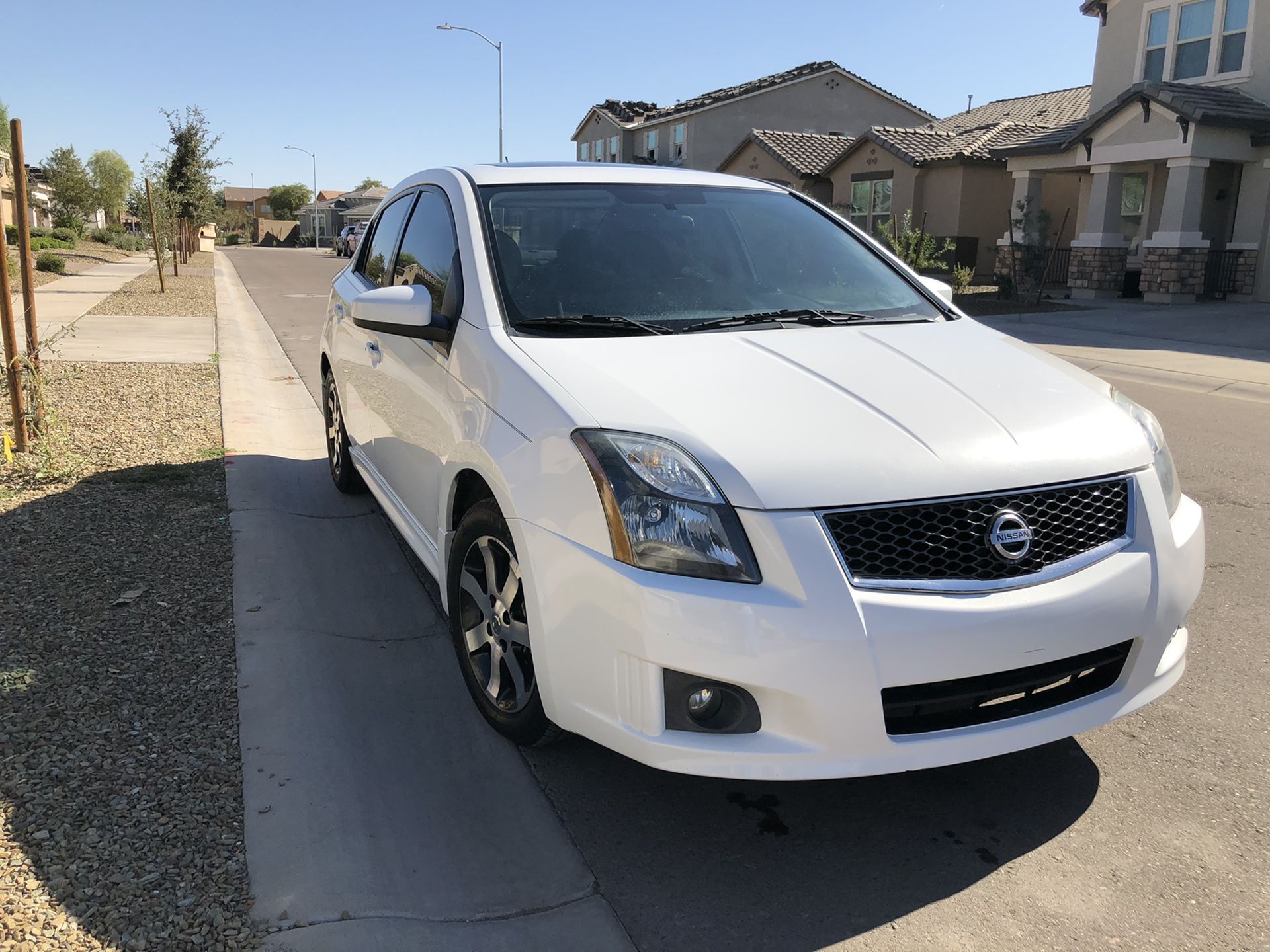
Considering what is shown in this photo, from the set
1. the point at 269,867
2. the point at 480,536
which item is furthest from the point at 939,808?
the point at 269,867

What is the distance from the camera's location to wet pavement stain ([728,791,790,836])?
2809mm

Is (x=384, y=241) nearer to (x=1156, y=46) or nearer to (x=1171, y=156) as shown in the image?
(x=1171, y=156)

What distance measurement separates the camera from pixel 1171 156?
19.9 metres

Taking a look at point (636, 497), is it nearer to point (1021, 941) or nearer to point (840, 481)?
point (840, 481)

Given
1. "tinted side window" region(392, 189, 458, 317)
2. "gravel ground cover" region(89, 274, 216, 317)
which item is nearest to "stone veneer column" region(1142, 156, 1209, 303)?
"gravel ground cover" region(89, 274, 216, 317)

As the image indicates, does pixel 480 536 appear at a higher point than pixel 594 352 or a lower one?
lower

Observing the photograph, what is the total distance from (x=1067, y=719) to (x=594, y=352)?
1.62m

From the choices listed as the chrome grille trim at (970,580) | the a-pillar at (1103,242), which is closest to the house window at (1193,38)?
the a-pillar at (1103,242)

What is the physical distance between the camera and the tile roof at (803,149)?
3369cm

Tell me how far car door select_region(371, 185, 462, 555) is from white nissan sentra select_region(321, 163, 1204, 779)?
33 mm

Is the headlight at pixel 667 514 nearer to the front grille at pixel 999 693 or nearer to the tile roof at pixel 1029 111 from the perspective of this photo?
the front grille at pixel 999 693

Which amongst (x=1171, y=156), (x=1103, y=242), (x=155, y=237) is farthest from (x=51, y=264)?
(x=1171, y=156)

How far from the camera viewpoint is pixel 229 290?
23688mm

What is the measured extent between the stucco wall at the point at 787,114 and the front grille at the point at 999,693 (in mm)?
44923
